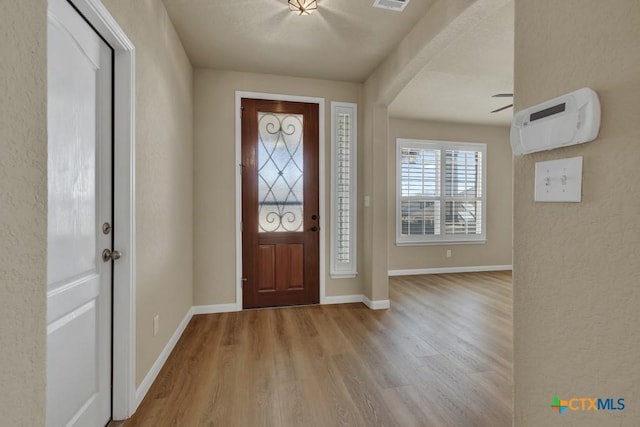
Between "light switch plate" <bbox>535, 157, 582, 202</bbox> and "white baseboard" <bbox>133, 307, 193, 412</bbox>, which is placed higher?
"light switch plate" <bbox>535, 157, 582, 202</bbox>

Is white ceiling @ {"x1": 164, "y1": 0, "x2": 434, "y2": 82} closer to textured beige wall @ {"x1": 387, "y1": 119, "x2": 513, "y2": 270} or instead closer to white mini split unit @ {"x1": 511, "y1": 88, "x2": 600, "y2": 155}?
white mini split unit @ {"x1": 511, "y1": 88, "x2": 600, "y2": 155}

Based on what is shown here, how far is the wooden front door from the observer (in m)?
3.24

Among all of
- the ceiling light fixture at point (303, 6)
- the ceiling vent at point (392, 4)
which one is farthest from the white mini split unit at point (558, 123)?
the ceiling light fixture at point (303, 6)

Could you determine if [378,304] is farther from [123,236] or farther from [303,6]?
[303,6]

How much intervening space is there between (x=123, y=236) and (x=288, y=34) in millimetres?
2136

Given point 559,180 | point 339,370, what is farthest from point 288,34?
point 339,370

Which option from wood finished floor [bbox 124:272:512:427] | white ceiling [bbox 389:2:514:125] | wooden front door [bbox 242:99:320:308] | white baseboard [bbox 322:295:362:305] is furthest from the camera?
white baseboard [bbox 322:295:362:305]

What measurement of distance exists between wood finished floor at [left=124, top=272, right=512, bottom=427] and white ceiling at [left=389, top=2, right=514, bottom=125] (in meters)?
2.69

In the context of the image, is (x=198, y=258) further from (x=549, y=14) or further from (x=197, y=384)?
(x=549, y=14)

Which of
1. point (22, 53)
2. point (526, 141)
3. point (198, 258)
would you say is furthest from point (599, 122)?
point (198, 258)

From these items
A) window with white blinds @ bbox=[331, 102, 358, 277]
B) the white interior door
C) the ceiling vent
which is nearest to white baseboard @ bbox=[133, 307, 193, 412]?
the white interior door

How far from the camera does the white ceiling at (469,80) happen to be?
250 cm

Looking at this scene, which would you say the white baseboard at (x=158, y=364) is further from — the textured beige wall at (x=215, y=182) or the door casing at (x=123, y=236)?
the textured beige wall at (x=215, y=182)

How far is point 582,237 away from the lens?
0.88 meters
